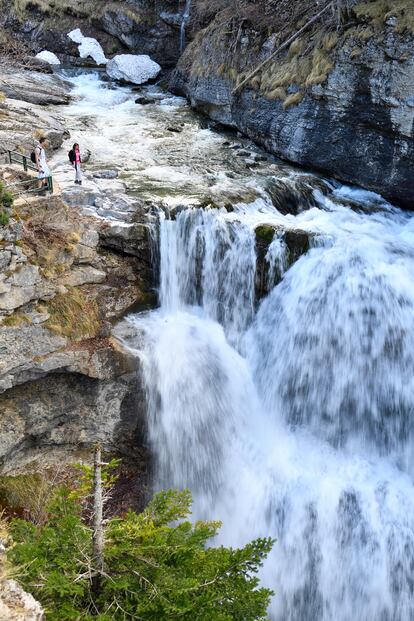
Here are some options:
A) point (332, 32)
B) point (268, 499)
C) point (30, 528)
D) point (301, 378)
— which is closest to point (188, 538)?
point (30, 528)

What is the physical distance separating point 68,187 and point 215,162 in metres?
7.15

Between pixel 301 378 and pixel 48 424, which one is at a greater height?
pixel 301 378

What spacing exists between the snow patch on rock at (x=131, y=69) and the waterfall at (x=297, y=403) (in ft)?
72.4

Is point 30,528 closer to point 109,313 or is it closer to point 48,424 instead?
point 48,424

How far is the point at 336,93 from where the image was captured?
19766 mm

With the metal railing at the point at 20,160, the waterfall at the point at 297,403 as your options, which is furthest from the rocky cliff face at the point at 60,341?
the metal railing at the point at 20,160

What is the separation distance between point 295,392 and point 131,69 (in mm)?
27528

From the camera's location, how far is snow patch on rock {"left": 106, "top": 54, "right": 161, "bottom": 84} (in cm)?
3434

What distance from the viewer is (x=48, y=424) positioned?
1373 cm

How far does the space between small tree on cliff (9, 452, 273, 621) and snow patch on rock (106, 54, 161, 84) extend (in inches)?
1291

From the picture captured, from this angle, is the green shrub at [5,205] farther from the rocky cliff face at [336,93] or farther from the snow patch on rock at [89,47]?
the snow patch on rock at [89,47]

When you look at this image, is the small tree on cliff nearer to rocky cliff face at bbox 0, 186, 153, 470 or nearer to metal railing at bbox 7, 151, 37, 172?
rocky cliff face at bbox 0, 186, 153, 470

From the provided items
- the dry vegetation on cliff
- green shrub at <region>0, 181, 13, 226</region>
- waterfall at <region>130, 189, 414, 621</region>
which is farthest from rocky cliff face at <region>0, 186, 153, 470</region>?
the dry vegetation on cliff

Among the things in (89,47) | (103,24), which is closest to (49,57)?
(89,47)
